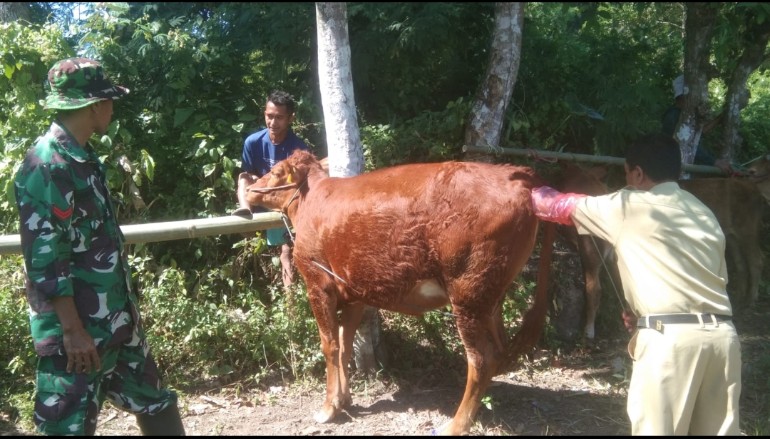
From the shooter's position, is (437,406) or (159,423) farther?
(437,406)

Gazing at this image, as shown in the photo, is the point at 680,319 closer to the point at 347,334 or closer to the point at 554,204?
the point at 554,204

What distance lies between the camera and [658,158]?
9.83ft

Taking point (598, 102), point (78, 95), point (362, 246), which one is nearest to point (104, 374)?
point (78, 95)

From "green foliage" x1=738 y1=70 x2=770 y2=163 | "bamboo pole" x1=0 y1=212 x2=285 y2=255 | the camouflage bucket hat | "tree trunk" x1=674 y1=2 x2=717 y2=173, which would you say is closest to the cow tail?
"bamboo pole" x1=0 y1=212 x2=285 y2=255

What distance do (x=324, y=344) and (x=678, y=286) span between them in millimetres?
2364

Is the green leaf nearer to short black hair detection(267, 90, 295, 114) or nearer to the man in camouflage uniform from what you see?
short black hair detection(267, 90, 295, 114)

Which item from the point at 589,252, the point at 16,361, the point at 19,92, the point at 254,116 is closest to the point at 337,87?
the point at 254,116

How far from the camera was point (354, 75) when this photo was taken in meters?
6.32

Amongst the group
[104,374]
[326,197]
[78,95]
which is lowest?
[104,374]

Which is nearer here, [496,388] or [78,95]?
[78,95]

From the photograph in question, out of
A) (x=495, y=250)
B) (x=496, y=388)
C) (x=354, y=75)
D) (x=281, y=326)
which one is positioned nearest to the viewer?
(x=495, y=250)

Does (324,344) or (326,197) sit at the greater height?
(326,197)

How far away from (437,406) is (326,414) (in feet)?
2.61

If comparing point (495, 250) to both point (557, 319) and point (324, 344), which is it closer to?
point (324, 344)
